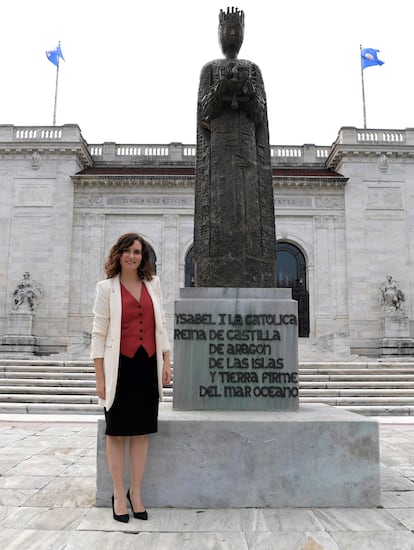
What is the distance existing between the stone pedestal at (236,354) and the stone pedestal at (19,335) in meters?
23.0

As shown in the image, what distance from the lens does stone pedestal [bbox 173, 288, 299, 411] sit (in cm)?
459

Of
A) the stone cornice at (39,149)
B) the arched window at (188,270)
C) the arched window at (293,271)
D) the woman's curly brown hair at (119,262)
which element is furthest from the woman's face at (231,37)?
the stone cornice at (39,149)

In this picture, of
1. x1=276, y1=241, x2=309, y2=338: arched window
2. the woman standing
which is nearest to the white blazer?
the woman standing

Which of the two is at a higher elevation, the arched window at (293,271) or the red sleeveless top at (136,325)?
the arched window at (293,271)

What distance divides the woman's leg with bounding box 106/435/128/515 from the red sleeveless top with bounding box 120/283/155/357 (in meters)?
0.67

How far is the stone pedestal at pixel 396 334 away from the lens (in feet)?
85.6

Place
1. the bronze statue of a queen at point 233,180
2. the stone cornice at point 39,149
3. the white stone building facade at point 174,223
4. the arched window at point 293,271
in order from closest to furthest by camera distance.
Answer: the bronze statue of a queen at point 233,180 → the white stone building facade at point 174,223 → the arched window at point 293,271 → the stone cornice at point 39,149

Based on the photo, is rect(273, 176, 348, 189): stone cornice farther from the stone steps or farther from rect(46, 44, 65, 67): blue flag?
rect(46, 44, 65, 67): blue flag

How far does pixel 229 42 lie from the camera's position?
5770 mm

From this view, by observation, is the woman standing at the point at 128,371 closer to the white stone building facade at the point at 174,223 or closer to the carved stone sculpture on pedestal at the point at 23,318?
the white stone building facade at the point at 174,223

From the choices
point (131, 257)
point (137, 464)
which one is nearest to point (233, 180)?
point (131, 257)

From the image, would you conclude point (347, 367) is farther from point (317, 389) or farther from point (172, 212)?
point (172, 212)

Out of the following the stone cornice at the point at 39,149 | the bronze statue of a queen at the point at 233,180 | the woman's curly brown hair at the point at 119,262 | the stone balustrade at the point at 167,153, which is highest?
the stone balustrade at the point at 167,153

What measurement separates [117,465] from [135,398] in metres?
0.53
